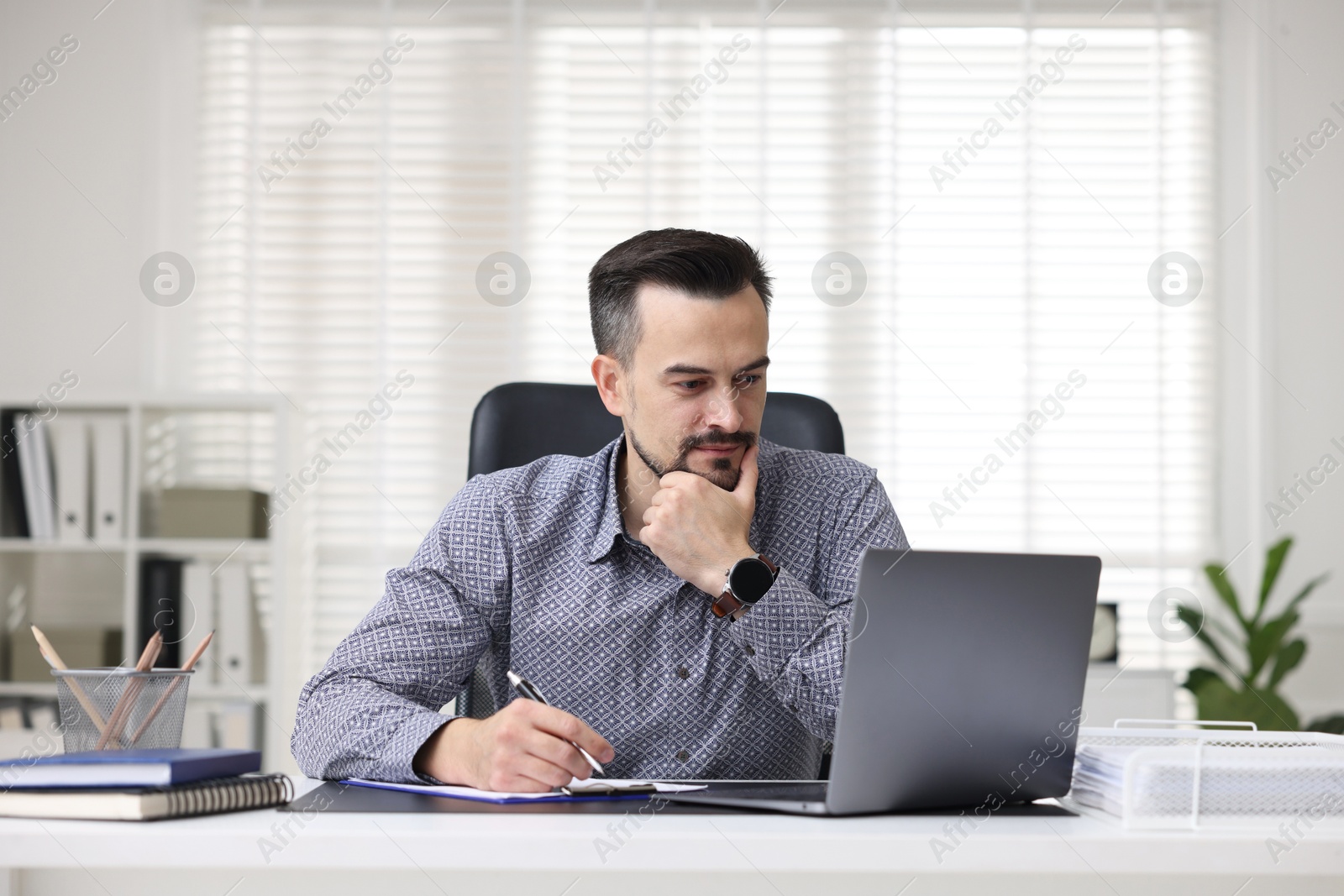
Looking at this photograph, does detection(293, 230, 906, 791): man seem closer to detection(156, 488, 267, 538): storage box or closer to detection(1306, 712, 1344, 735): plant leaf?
detection(156, 488, 267, 538): storage box

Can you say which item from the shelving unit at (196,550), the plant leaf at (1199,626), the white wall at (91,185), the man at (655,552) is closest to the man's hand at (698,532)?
the man at (655,552)

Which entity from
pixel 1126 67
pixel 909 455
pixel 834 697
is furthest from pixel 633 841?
pixel 1126 67

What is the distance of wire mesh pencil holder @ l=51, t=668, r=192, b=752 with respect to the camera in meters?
0.94

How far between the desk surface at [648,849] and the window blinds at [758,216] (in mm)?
2477

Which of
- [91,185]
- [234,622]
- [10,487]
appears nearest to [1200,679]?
[234,622]

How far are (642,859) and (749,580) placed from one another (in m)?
0.52

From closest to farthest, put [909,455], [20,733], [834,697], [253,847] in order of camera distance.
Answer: [253,847] → [834,697] → [20,733] → [909,455]

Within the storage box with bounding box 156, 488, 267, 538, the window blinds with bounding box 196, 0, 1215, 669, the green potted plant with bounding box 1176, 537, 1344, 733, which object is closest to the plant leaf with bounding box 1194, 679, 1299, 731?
the green potted plant with bounding box 1176, 537, 1344, 733

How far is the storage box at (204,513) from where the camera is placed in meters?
2.89

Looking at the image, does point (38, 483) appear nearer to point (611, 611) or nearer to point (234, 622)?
point (234, 622)

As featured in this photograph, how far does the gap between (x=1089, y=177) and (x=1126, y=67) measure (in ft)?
1.11

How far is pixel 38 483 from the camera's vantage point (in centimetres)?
286

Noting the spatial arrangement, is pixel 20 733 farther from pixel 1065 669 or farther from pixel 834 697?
pixel 1065 669

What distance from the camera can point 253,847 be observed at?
75 cm
